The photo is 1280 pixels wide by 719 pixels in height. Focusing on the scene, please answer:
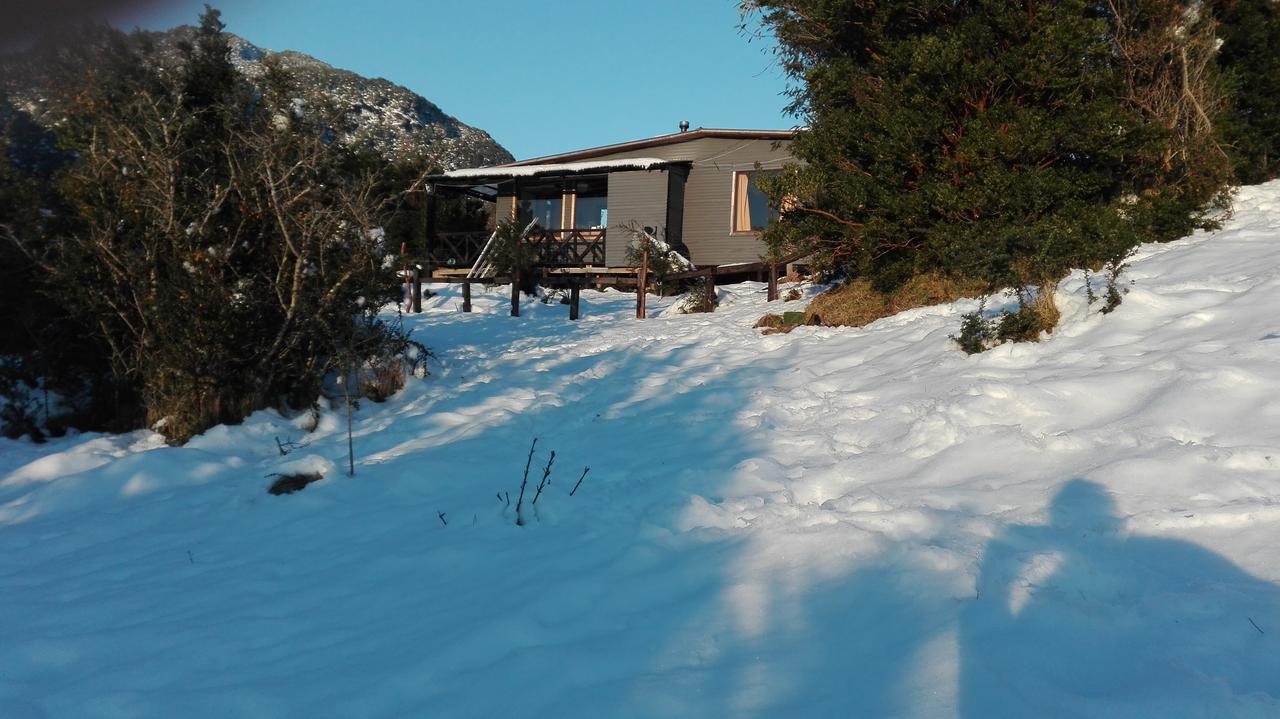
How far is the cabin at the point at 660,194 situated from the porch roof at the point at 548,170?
0.10ft

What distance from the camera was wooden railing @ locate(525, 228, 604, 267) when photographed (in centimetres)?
2238

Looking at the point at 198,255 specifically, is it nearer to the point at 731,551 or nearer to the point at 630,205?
the point at 731,551

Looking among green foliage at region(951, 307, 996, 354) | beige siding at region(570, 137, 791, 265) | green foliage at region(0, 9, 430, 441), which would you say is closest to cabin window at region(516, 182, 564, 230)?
beige siding at region(570, 137, 791, 265)

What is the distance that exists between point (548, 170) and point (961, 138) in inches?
561

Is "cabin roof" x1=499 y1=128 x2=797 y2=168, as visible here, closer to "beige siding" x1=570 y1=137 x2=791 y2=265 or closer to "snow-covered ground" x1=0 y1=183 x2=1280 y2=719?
"beige siding" x1=570 y1=137 x2=791 y2=265

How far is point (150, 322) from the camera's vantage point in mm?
7172

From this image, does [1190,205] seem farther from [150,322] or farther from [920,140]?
[150,322]

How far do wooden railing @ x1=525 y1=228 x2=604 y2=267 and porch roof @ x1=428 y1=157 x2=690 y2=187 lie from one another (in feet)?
5.40

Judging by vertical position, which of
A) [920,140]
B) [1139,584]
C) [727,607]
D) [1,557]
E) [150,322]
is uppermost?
[920,140]

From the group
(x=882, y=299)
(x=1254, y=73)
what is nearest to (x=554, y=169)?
(x=882, y=299)

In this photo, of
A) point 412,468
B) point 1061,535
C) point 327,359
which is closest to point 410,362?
point 327,359

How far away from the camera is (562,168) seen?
72.5 ft

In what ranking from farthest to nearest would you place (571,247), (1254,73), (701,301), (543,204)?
(543,204), (571,247), (701,301), (1254,73)

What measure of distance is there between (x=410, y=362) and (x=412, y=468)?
11.5ft
